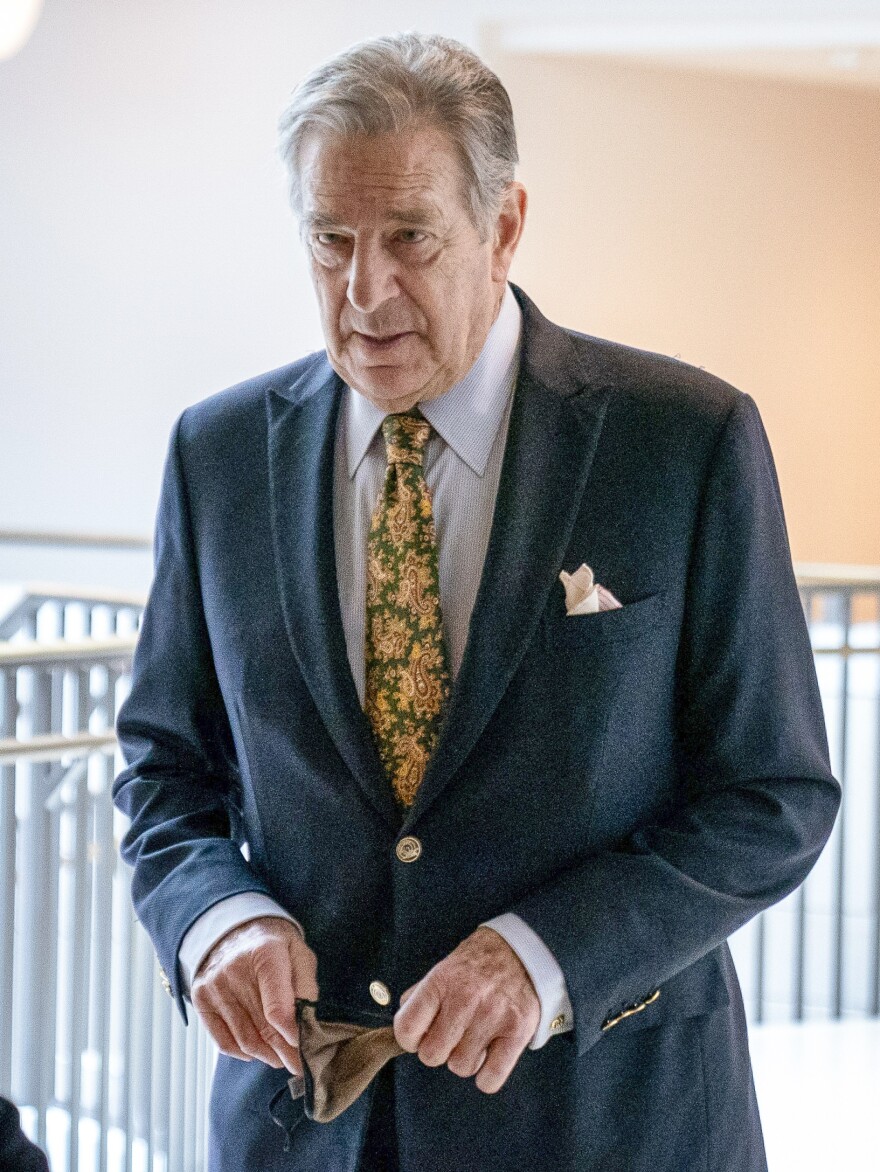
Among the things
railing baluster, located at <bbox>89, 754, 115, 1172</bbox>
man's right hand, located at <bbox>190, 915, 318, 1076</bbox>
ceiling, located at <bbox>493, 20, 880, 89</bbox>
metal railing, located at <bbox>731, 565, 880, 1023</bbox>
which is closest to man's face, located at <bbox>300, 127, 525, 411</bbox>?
man's right hand, located at <bbox>190, 915, 318, 1076</bbox>

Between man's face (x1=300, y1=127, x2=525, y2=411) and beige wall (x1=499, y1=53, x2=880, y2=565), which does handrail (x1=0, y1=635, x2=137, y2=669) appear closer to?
man's face (x1=300, y1=127, x2=525, y2=411)

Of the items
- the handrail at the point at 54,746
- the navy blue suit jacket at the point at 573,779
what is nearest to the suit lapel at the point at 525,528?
the navy blue suit jacket at the point at 573,779

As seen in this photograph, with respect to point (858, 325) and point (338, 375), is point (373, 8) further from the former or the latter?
point (338, 375)

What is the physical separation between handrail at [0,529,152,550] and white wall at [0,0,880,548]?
234 cm

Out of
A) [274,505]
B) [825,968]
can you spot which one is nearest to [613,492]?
[274,505]

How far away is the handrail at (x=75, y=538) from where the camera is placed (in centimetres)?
511

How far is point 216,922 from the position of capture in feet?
4.56

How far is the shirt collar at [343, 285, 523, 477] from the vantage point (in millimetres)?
1469

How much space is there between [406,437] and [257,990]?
→ 55 centimetres

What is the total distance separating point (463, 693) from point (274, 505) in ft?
1.01

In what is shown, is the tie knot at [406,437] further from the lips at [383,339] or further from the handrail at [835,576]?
the handrail at [835,576]

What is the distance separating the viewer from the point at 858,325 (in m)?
7.72

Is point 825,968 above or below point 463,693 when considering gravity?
below

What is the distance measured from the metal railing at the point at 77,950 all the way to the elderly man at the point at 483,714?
45.3 inches
